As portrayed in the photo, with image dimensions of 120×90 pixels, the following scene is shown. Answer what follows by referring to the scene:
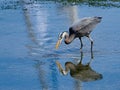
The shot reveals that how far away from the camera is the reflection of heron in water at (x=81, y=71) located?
371 inches

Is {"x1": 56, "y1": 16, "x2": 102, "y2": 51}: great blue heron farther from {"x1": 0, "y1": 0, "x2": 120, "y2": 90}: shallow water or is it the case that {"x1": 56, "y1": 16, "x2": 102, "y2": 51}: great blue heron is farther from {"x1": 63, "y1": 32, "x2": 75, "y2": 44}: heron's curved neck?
{"x1": 0, "y1": 0, "x2": 120, "y2": 90}: shallow water

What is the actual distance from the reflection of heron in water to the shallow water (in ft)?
0.35

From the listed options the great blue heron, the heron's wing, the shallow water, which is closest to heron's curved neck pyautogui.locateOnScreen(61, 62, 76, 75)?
the shallow water

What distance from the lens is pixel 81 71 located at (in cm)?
1002

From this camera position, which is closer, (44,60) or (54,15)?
(44,60)

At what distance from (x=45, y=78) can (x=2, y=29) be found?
5.38m

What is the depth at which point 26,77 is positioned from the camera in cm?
952

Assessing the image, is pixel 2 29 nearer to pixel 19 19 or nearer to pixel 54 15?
pixel 19 19

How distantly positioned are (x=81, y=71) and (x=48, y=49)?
6.05 ft

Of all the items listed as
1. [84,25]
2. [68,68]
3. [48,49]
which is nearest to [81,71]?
[68,68]

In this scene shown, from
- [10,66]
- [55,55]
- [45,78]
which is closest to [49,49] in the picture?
[55,55]

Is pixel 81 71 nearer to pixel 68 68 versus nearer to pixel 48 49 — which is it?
pixel 68 68

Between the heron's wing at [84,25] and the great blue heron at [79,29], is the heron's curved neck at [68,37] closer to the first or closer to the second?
the great blue heron at [79,29]

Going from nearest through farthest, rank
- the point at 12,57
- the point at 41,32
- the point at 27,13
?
the point at 12,57, the point at 41,32, the point at 27,13
